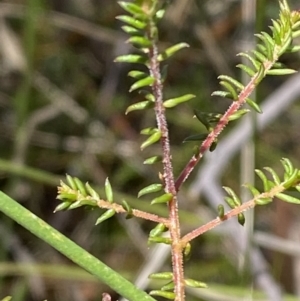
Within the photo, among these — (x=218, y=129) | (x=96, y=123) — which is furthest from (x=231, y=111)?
(x=96, y=123)

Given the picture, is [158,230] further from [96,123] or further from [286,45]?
[96,123]

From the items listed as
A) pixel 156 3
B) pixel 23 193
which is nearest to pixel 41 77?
pixel 23 193

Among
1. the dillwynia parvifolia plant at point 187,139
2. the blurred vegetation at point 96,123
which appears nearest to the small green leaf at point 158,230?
the dillwynia parvifolia plant at point 187,139

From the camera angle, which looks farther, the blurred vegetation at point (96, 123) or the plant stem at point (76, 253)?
the blurred vegetation at point (96, 123)

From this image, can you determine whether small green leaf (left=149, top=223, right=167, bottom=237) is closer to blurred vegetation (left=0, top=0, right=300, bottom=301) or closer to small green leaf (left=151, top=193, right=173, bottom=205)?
small green leaf (left=151, top=193, right=173, bottom=205)

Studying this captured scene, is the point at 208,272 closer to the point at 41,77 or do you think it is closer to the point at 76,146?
the point at 76,146

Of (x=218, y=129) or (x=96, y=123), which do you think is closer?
(x=218, y=129)

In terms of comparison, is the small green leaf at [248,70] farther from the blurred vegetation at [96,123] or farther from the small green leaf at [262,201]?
the blurred vegetation at [96,123]
